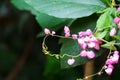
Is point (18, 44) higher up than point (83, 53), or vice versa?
point (83, 53)

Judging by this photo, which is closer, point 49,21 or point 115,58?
point 115,58

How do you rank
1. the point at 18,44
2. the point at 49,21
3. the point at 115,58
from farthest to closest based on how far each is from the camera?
the point at 18,44, the point at 49,21, the point at 115,58

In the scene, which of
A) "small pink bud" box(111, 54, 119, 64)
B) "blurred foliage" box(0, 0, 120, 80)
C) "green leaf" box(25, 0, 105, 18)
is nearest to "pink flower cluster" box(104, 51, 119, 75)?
"small pink bud" box(111, 54, 119, 64)

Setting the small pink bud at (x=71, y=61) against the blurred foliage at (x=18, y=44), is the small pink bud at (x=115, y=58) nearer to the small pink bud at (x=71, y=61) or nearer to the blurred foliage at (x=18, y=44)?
the small pink bud at (x=71, y=61)

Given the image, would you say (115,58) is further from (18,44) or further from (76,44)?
(18,44)

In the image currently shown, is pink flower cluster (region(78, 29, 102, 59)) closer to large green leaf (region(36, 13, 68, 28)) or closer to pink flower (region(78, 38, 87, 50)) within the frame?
pink flower (region(78, 38, 87, 50))

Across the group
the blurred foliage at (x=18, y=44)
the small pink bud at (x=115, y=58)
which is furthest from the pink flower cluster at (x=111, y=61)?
the blurred foliage at (x=18, y=44)

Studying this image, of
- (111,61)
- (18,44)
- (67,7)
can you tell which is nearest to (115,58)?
(111,61)
